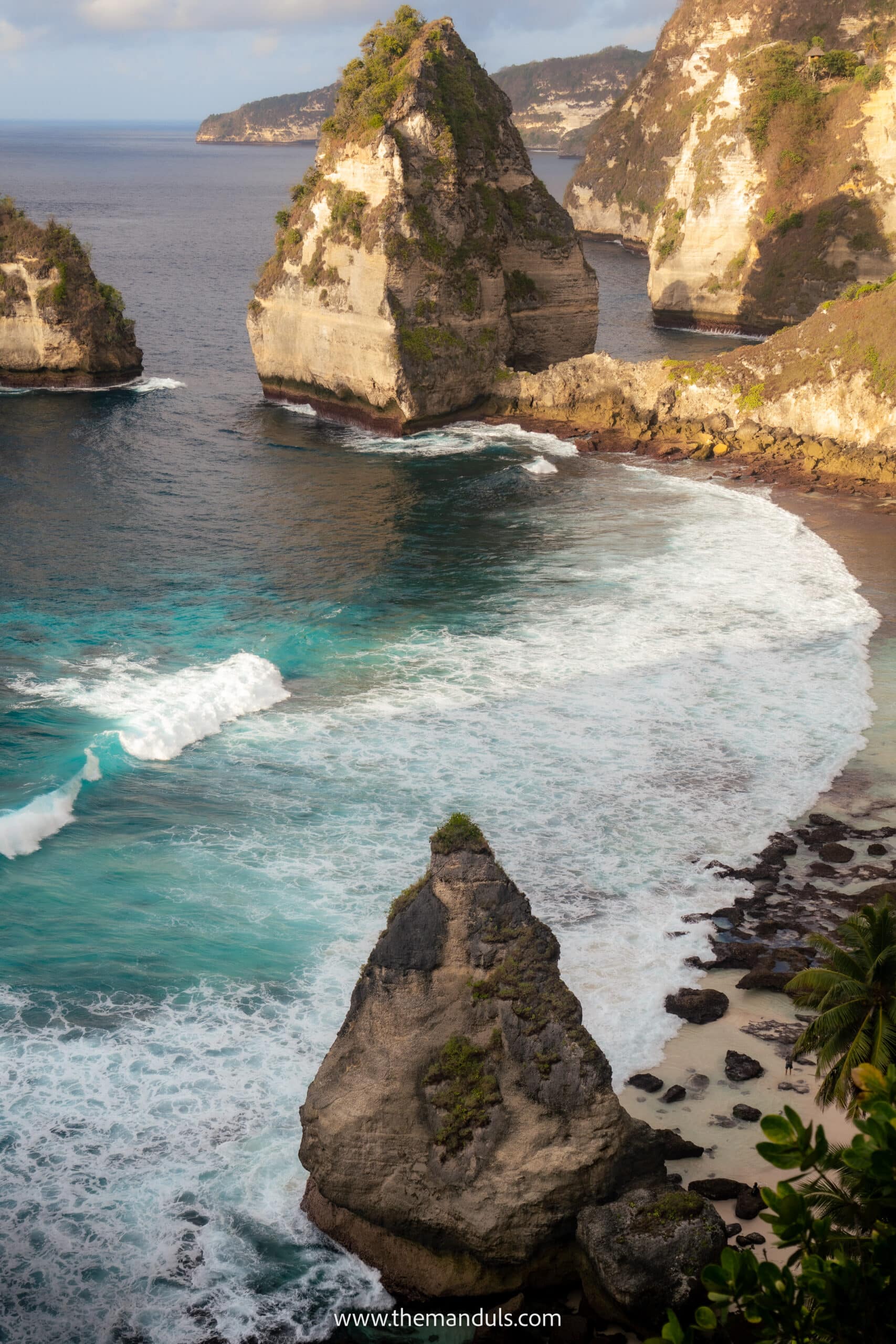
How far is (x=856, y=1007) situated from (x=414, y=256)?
164 ft

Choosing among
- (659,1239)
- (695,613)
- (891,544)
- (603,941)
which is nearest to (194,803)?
(603,941)

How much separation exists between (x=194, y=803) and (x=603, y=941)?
10.00m

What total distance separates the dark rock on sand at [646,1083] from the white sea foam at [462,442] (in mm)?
42144

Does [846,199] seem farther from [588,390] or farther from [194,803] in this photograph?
[194,803]

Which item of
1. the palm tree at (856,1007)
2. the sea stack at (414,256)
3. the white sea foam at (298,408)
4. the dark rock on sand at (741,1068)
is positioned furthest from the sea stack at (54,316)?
the palm tree at (856,1007)

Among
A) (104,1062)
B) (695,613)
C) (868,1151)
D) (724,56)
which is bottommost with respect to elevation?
(104,1062)

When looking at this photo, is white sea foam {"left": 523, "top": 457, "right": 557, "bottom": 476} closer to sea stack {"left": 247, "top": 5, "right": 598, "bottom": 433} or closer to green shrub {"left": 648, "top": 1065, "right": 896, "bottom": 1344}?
sea stack {"left": 247, "top": 5, "right": 598, "bottom": 433}

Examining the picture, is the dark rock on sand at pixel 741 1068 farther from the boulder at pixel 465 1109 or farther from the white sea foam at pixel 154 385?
the white sea foam at pixel 154 385

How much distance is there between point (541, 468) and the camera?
177 feet

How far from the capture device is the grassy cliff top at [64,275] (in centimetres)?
6694

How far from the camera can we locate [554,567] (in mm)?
41938

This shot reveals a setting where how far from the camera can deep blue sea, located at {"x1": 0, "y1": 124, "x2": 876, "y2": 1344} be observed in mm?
15961

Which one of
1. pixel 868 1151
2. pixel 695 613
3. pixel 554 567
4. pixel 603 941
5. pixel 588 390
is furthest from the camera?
pixel 588 390

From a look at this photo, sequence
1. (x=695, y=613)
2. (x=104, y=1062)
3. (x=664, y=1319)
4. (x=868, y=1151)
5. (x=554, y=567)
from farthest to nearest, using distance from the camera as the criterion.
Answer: (x=554, y=567), (x=695, y=613), (x=104, y=1062), (x=664, y=1319), (x=868, y=1151)
